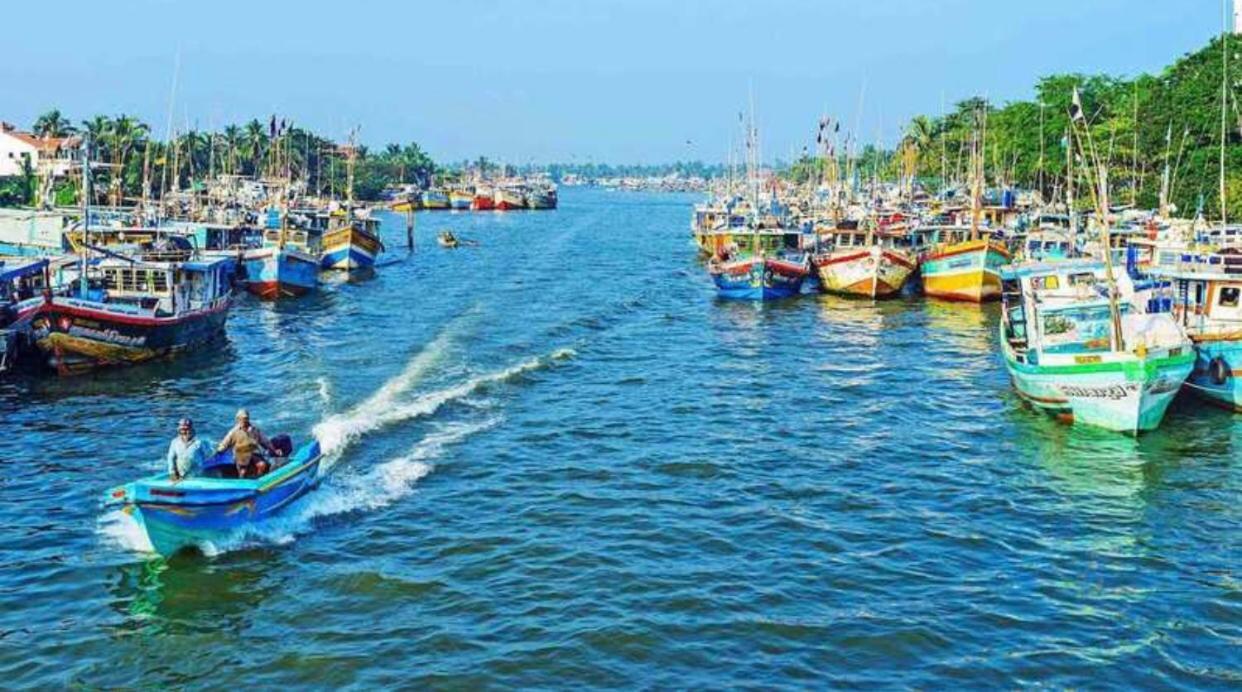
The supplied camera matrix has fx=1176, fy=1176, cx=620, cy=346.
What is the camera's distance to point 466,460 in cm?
2636

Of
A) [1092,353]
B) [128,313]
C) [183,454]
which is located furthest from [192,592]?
[1092,353]

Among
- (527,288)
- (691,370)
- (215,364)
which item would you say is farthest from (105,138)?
(691,370)

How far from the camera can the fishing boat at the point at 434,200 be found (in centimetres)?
17962

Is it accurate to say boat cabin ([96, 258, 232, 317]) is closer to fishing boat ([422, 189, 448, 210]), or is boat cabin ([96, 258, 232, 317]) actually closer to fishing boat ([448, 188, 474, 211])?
fishing boat ([448, 188, 474, 211])

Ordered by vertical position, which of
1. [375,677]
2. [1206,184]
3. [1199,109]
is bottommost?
[375,677]

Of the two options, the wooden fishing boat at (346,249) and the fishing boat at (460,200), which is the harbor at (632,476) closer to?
the wooden fishing boat at (346,249)

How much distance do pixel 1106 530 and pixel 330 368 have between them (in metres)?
24.2

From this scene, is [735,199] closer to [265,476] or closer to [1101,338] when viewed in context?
[1101,338]

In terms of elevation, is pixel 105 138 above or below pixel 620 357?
above

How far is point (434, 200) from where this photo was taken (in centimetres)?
18162

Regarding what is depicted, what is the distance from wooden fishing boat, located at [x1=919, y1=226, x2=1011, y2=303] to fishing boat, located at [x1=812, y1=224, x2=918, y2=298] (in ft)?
4.74

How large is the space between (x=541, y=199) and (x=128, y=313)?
15043 cm

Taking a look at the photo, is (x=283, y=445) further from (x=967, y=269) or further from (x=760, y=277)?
(x=967, y=269)

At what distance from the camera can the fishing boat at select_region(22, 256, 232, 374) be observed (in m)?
34.8
